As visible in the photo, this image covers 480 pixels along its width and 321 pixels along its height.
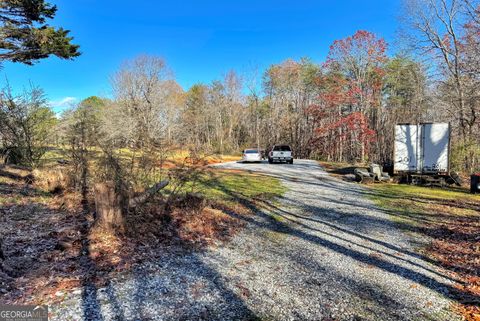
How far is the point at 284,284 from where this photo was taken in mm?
4145

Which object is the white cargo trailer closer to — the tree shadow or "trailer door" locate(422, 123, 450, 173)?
"trailer door" locate(422, 123, 450, 173)

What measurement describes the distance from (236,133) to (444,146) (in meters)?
33.0

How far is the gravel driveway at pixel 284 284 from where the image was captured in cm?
331

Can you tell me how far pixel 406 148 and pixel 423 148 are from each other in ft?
2.62

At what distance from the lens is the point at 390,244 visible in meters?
6.17

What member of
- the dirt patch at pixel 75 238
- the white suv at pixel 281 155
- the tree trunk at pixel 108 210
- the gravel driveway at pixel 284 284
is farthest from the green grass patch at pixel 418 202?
the white suv at pixel 281 155

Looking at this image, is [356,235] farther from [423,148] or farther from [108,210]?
[423,148]

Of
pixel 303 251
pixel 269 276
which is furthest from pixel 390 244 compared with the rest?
pixel 269 276

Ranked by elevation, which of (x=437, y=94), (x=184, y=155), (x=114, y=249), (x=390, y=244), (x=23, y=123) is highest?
(x=437, y=94)

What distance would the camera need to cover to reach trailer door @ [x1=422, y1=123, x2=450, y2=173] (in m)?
14.5

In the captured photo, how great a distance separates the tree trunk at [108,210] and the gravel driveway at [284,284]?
1234mm

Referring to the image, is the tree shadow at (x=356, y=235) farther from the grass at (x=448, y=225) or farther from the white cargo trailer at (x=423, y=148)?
the white cargo trailer at (x=423, y=148)

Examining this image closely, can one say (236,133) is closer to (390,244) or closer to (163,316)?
(390,244)

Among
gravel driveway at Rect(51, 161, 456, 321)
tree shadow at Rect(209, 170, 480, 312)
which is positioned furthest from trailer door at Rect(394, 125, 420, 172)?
gravel driveway at Rect(51, 161, 456, 321)
